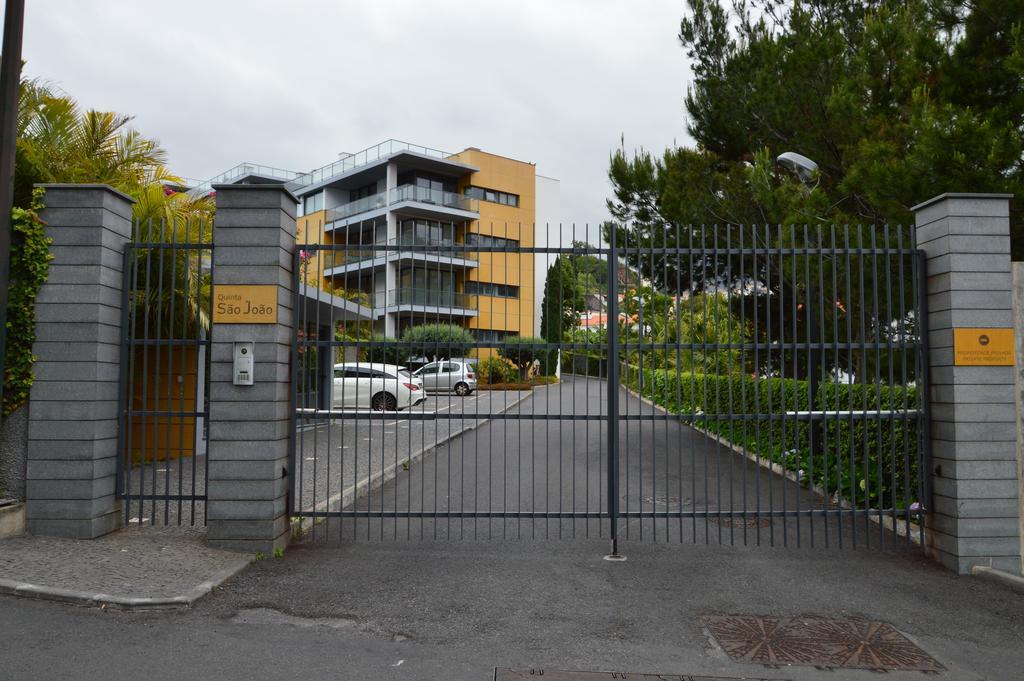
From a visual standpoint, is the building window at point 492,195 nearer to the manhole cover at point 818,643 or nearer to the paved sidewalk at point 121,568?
the paved sidewalk at point 121,568

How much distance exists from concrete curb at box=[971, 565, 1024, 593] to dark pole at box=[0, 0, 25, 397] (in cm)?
858

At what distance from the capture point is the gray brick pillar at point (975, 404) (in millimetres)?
5992

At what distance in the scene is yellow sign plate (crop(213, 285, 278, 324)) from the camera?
20.7 feet

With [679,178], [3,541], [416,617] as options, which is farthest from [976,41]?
[3,541]

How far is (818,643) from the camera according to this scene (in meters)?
4.44

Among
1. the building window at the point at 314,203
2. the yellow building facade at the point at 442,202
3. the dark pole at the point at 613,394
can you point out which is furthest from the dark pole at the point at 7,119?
the building window at the point at 314,203

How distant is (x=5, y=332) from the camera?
6320 millimetres

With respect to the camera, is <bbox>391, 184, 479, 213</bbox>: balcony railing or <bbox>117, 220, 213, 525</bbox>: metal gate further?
<bbox>391, 184, 479, 213</bbox>: balcony railing

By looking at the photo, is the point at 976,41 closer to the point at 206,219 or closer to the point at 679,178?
the point at 679,178

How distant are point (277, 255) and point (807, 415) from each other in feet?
16.1

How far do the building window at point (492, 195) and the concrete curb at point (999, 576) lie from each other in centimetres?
3893

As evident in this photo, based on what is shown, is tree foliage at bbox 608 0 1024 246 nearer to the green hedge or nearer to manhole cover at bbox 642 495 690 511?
the green hedge

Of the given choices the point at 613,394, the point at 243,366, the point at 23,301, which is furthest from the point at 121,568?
the point at 613,394

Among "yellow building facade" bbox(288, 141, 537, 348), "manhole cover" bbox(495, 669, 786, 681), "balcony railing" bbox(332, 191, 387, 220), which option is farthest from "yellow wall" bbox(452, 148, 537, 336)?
"manhole cover" bbox(495, 669, 786, 681)
